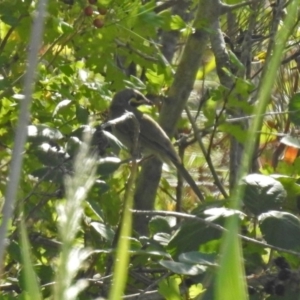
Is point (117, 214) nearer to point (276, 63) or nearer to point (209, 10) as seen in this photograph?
point (209, 10)

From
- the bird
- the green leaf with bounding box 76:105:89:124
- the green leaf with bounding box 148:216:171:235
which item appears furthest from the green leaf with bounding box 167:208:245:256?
the bird

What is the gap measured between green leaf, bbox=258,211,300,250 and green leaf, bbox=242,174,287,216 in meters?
0.05

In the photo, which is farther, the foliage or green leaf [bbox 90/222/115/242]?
green leaf [bbox 90/222/115/242]

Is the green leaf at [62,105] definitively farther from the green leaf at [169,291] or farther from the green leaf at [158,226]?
the green leaf at [169,291]

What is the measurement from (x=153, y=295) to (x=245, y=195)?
374mm

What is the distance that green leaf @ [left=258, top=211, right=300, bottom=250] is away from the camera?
1892 mm

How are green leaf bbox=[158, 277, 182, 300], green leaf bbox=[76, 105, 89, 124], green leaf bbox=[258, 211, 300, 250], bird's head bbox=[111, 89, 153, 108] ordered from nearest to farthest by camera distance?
green leaf bbox=[158, 277, 182, 300] → green leaf bbox=[258, 211, 300, 250] → green leaf bbox=[76, 105, 89, 124] → bird's head bbox=[111, 89, 153, 108]

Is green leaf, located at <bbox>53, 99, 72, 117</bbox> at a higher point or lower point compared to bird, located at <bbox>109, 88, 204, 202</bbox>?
lower

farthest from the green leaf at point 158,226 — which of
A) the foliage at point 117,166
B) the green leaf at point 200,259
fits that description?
the green leaf at point 200,259

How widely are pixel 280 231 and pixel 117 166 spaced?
0.62 metres

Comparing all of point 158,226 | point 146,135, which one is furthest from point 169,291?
point 146,135

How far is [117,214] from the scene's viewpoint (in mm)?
2928

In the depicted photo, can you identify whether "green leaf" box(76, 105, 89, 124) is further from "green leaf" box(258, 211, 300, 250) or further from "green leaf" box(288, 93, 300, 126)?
"green leaf" box(258, 211, 300, 250)

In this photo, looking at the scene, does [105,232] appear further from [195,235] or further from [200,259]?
[200,259]
